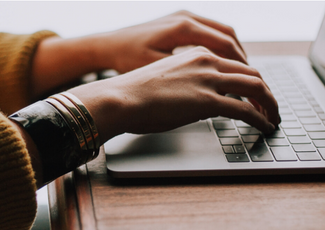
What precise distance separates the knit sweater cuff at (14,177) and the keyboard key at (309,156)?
356mm

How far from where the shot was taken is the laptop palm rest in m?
0.35

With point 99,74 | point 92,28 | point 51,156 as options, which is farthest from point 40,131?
point 92,28

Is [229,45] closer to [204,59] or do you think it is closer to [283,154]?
[204,59]

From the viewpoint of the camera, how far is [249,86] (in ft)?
Answer: 1.44

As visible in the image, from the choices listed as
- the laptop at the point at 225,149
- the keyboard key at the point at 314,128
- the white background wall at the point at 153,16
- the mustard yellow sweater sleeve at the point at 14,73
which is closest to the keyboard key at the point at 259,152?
the laptop at the point at 225,149

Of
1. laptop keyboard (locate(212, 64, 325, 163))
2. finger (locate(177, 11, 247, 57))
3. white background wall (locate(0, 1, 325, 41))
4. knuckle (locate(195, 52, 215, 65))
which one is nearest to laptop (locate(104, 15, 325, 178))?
laptop keyboard (locate(212, 64, 325, 163))

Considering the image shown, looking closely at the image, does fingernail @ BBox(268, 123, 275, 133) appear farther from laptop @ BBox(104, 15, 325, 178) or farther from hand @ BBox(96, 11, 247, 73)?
hand @ BBox(96, 11, 247, 73)

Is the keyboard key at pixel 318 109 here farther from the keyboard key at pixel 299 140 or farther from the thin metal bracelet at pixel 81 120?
the thin metal bracelet at pixel 81 120

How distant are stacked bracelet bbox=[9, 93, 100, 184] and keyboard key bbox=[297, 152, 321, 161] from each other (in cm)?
29

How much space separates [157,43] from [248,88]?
23 cm

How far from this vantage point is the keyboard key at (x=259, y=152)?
38 centimetres

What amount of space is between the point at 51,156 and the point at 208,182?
0.20 metres

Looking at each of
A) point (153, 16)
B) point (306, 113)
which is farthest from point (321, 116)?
point (153, 16)

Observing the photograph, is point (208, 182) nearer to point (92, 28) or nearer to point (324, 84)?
point (324, 84)
